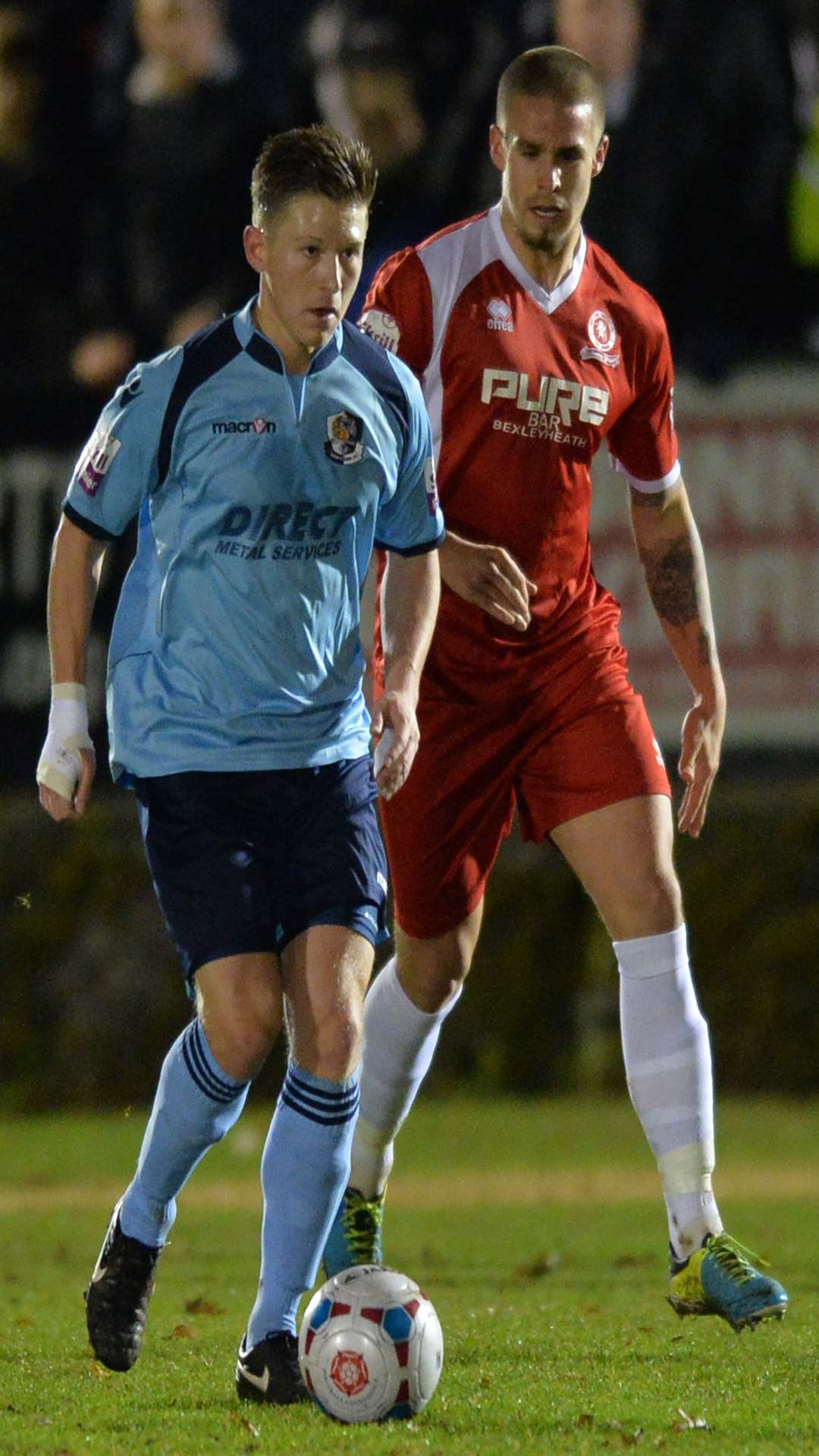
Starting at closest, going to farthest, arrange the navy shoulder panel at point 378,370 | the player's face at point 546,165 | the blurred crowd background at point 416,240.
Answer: the navy shoulder panel at point 378,370 → the player's face at point 546,165 → the blurred crowd background at point 416,240

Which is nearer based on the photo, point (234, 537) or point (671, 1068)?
point (234, 537)

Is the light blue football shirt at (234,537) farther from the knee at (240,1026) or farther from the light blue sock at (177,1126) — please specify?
the light blue sock at (177,1126)

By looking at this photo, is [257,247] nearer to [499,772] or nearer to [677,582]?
[499,772]

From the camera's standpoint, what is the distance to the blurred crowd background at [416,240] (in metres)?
11.8

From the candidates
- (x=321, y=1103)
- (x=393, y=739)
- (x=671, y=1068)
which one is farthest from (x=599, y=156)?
(x=321, y=1103)

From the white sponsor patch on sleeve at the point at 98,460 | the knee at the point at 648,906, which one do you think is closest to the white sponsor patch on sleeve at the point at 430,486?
the white sponsor patch on sleeve at the point at 98,460

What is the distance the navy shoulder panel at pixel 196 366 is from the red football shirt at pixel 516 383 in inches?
31.8

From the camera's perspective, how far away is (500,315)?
5.81 m

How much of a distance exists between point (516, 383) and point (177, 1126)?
195cm

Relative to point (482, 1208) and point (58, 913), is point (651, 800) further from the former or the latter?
point (58, 913)

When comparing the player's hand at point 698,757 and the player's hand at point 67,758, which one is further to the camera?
the player's hand at point 698,757

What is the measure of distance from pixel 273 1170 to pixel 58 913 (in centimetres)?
875

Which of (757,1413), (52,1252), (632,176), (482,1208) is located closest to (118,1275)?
(757,1413)

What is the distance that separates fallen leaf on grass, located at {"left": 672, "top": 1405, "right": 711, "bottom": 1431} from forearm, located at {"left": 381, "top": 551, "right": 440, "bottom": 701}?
61.2 inches
